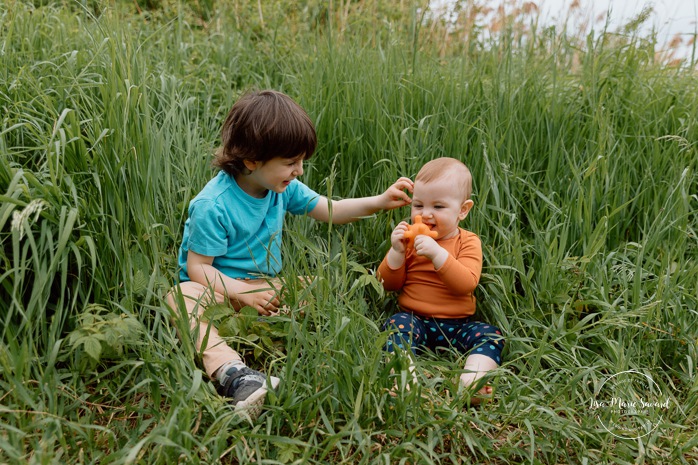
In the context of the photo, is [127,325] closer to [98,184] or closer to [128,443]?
[128,443]

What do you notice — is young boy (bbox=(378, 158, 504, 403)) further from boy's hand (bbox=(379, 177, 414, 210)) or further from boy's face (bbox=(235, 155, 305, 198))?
boy's face (bbox=(235, 155, 305, 198))

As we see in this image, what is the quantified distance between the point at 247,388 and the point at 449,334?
98cm

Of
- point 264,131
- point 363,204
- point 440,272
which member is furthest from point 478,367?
point 264,131

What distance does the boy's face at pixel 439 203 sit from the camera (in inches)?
107

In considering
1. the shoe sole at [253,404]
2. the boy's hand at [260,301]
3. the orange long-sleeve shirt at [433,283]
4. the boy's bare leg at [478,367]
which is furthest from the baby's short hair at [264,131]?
the boy's bare leg at [478,367]

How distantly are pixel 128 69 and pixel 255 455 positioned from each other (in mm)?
1729

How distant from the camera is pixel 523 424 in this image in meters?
2.27

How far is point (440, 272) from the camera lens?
2.66m

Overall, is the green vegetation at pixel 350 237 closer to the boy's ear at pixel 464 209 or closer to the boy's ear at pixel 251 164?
the boy's ear at pixel 464 209

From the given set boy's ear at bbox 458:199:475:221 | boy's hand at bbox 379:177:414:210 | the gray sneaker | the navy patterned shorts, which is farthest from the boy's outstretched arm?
the gray sneaker

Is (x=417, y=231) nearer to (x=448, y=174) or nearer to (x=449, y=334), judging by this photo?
(x=448, y=174)

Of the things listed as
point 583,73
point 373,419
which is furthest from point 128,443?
point 583,73

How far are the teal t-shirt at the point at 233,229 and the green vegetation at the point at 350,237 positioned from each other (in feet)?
0.39

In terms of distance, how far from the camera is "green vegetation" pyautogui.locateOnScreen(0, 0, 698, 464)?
208 cm
